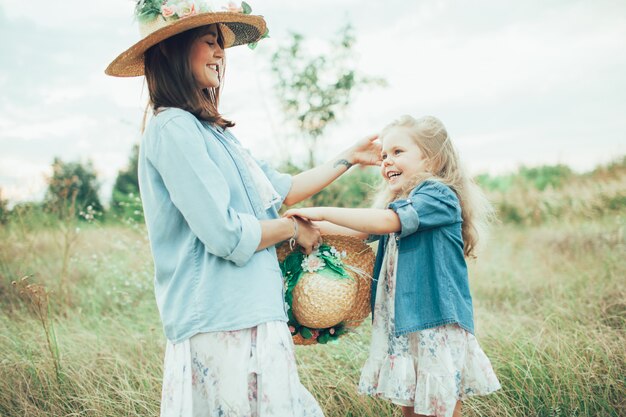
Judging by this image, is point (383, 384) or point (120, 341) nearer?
point (383, 384)

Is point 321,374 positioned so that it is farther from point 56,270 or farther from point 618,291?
point 56,270

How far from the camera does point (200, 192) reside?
1.88 metres

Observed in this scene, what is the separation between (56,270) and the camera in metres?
6.15

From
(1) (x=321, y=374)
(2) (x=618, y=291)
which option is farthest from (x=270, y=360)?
(2) (x=618, y=291)

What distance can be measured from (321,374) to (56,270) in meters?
3.96

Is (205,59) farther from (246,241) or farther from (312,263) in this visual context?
(312,263)

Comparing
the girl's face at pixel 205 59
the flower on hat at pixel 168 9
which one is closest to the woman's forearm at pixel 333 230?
the girl's face at pixel 205 59

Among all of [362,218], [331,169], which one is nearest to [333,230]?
[362,218]

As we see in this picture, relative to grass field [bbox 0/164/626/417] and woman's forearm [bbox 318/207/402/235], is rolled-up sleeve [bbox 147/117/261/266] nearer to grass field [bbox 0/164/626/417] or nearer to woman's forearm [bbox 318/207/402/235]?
woman's forearm [bbox 318/207/402/235]

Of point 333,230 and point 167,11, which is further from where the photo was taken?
point 333,230

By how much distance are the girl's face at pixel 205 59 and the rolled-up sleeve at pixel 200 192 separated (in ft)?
0.93

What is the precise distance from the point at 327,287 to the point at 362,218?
0.33 meters

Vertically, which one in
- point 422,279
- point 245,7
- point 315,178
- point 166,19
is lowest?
point 422,279

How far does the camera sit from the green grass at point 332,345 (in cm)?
323
